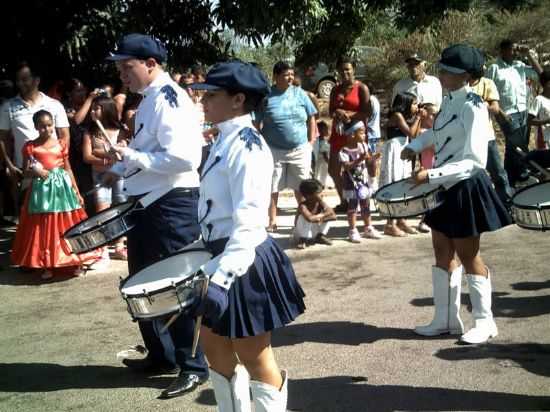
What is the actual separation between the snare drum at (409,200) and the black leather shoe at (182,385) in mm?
1582

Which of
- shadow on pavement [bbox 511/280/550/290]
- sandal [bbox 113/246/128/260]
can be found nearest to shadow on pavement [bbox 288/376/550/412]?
shadow on pavement [bbox 511/280/550/290]

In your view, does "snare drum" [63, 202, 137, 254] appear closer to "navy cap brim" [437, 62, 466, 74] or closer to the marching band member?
the marching band member

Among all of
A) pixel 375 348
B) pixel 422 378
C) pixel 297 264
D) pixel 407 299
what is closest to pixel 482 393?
pixel 422 378

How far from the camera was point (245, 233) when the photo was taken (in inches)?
127

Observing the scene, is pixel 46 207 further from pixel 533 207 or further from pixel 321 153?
pixel 533 207

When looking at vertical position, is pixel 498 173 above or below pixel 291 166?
below

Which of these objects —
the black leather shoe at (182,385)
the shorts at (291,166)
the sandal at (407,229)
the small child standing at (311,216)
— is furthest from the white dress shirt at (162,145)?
the sandal at (407,229)

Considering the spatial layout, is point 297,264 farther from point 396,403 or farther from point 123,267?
point 396,403

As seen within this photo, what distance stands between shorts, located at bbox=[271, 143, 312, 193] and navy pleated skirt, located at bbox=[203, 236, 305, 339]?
5.54m

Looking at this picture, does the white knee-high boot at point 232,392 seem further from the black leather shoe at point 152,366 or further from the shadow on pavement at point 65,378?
the black leather shoe at point 152,366

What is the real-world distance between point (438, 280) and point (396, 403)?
4.09 feet

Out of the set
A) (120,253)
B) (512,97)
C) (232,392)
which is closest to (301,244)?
(120,253)

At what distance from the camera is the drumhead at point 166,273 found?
3.29 metres

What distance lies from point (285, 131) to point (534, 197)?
4907 mm
